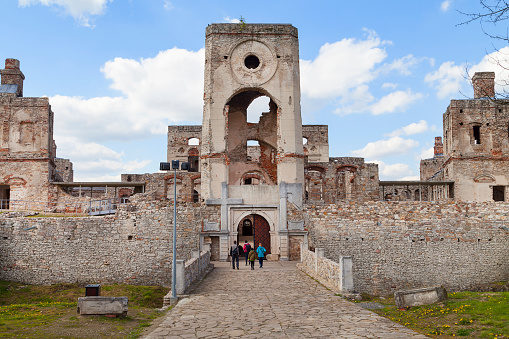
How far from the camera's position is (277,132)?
27734mm

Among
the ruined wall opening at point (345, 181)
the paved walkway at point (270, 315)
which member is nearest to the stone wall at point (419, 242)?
the paved walkway at point (270, 315)

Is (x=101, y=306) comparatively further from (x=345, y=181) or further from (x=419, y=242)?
(x=345, y=181)

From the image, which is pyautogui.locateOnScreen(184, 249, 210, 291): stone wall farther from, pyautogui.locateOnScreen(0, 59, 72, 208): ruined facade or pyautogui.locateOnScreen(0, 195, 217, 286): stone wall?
pyautogui.locateOnScreen(0, 59, 72, 208): ruined facade

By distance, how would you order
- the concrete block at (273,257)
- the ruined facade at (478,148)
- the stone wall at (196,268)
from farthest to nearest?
the ruined facade at (478,148)
the concrete block at (273,257)
the stone wall at (196,268)

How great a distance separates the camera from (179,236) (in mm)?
25344

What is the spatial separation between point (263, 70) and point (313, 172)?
1432cm

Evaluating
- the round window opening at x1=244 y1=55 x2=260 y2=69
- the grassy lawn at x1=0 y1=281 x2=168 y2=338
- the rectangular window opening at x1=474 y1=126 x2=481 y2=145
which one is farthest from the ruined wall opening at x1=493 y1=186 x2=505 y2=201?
the grassy lawn at x1=0 y1=281 x2=168 y2=338

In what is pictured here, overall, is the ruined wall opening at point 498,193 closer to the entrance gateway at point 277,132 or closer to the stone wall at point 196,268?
the entrance gateway at point 277,132

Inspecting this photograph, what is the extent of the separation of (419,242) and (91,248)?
1728 centimetres

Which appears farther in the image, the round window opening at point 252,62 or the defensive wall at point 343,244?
the round window opening at point 252,62

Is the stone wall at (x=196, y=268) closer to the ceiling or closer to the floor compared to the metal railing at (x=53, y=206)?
closer to the floor

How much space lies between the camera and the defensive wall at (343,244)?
24312mm

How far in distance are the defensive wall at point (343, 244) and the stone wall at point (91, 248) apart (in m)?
0.05

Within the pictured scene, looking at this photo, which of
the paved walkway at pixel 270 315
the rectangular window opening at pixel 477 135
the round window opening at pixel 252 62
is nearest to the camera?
the paved walkway at pixel 270 315
